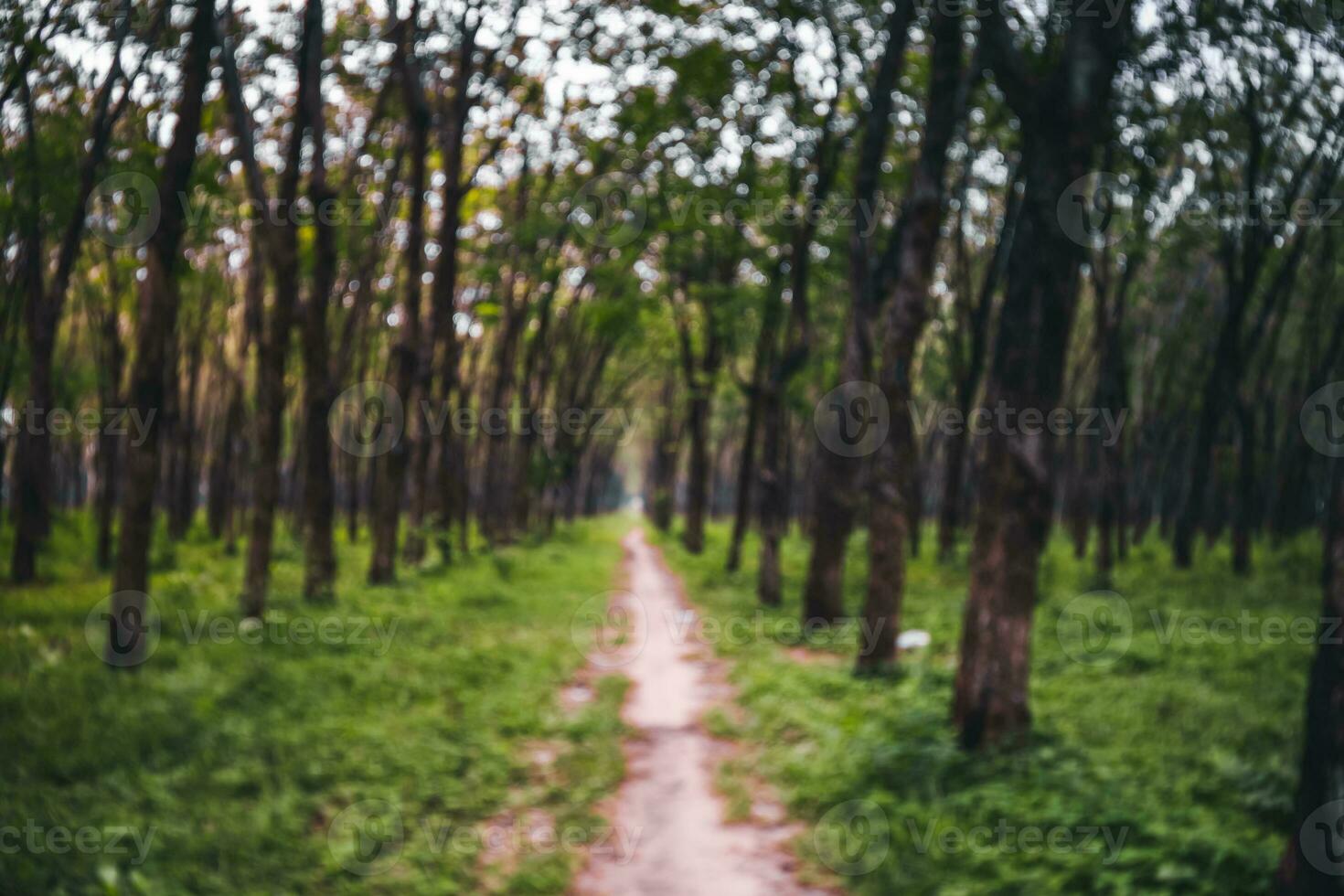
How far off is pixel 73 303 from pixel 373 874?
19168mm

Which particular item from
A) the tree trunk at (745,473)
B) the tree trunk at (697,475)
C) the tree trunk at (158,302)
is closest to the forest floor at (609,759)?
the tree trunk at (158,302)

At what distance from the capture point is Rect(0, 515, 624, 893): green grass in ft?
16.1

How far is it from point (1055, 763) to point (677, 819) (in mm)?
2739

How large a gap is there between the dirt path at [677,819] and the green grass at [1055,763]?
32 cm

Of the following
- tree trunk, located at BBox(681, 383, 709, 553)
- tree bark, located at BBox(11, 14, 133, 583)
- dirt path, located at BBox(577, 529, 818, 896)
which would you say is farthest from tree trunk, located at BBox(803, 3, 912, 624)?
tree trunk, located at BBox(681, 383, 709, 553)

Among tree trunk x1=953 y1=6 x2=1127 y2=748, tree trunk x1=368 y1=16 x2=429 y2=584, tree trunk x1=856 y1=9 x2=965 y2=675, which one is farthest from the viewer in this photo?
tree trunk x1=368 y1=16 x2=429 y2=584

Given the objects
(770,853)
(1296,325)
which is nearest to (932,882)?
A: (770,853)

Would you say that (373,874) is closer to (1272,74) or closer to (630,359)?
(1272,74)

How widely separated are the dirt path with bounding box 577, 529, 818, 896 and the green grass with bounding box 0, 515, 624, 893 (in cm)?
25

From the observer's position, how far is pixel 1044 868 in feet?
16.1

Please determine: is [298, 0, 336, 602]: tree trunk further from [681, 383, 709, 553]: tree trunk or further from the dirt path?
[681, 383, 709, 553]: tree trunk

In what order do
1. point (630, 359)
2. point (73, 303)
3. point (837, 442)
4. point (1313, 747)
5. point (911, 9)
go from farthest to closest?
point (630, 359)
point (73, 303)
point (837, 442)
point (911, 9)
point (1313, 747)

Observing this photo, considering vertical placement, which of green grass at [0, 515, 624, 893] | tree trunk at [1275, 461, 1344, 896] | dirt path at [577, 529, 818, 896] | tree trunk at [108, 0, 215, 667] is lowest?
dirt path at [577, 529, 818, 896]

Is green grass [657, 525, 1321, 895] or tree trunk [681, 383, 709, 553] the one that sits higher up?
tree trunk [681, 383, 709, 553]
